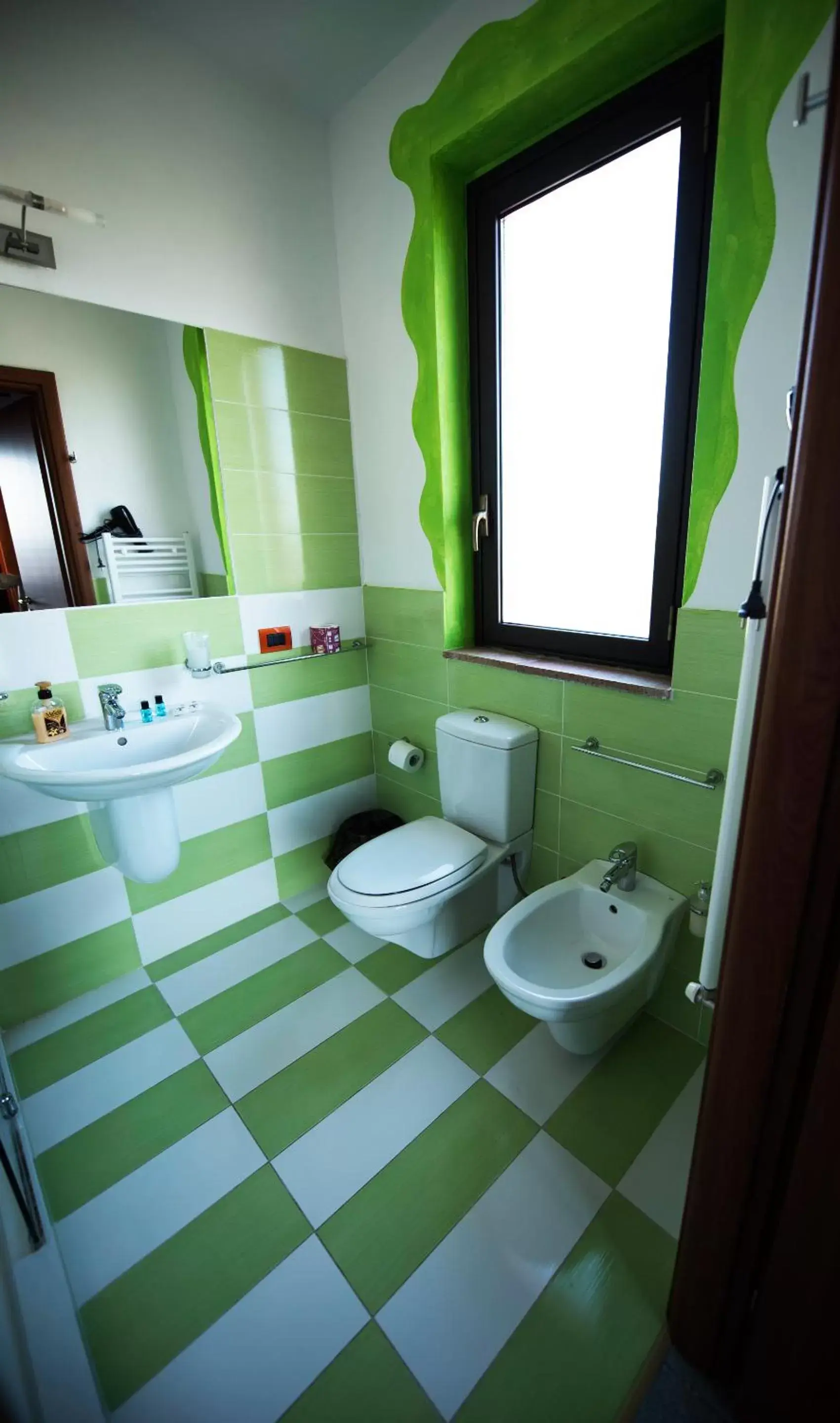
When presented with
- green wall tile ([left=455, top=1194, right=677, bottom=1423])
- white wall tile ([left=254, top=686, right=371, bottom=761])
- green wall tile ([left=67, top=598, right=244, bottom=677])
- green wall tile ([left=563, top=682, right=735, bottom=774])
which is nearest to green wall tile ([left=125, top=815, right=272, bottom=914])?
white wall tile ([left=254, top=686, right=371, bottom=761])

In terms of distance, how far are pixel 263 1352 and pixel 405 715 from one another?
1.61 m

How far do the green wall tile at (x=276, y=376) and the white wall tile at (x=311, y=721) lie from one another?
992 mm

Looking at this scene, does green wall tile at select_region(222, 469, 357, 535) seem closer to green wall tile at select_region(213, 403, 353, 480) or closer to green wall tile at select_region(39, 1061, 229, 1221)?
green wall tile at select_region(213, 403, 353, 480)

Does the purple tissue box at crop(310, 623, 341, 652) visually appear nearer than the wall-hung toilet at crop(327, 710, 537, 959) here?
No

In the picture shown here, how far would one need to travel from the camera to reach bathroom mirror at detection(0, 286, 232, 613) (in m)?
1.43

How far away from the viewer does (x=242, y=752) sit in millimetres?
1938

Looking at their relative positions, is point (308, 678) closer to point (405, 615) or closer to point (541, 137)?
point (405, 615)

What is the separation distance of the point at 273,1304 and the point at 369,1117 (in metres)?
0.37

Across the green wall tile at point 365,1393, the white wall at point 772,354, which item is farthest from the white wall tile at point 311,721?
the green wall tile at point 365,1393

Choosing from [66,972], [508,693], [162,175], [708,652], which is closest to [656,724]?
[708,652]

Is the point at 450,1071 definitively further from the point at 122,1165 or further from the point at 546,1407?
the point at 122,1165

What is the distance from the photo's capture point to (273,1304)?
3.33 feet

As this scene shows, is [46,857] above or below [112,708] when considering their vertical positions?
below

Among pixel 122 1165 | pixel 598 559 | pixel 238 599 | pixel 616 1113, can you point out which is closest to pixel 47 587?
pixel 238 599
